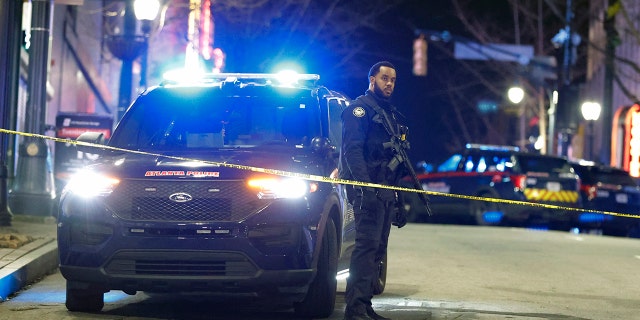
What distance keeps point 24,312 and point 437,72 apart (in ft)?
Result: 210

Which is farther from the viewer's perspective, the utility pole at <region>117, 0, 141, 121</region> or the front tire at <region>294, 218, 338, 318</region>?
the utility pole at <region>117, 0, 141, 121</region>

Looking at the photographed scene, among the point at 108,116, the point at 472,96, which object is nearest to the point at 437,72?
the point at 472,96

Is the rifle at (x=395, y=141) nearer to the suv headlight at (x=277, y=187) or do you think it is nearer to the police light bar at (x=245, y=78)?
the suv headlight at (x=277, y=187)

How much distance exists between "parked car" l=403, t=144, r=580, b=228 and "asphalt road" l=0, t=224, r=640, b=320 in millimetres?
7103

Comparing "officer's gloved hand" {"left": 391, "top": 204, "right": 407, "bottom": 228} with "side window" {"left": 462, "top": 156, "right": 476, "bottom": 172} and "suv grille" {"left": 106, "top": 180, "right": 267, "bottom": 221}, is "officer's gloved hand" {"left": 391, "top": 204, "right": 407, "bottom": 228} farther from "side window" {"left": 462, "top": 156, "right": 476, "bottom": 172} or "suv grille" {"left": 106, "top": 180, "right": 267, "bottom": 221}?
"side window" {"left": 462, "top": 156, "right": 476, "bottom": 172}

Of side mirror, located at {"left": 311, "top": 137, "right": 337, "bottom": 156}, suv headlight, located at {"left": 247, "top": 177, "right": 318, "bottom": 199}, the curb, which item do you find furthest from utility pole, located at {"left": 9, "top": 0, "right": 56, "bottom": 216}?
suv headlight, located at {"left": 247, "top": 177, "right": 318, "bottom": 199}

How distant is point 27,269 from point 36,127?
5.80 metres

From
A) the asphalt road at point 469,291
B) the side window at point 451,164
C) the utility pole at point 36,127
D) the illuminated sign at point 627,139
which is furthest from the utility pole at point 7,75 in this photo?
the illuminated sign at point 627,139

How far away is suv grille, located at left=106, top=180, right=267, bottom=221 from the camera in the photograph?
7.73 metres

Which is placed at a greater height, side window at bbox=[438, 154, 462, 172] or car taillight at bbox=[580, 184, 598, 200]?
side window at bbox=[438, 154, 462, 172]

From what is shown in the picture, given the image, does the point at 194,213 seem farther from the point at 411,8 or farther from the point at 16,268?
the point at 411,8

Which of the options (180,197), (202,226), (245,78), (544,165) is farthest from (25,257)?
(544,165)

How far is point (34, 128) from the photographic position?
1532 centimetres

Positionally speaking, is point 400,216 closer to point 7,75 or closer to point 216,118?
point 216,118
